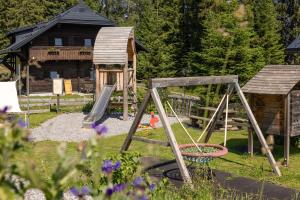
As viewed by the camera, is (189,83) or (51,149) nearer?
(189,83)

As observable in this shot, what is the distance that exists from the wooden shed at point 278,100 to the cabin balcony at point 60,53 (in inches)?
882

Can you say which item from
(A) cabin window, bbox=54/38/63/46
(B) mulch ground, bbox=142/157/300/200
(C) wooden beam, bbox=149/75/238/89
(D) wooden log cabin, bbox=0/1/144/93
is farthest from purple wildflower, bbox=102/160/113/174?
(A) cabin window, bbox=54/38/63/46

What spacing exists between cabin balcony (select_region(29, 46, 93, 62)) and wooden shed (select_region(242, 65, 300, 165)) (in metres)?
22.4

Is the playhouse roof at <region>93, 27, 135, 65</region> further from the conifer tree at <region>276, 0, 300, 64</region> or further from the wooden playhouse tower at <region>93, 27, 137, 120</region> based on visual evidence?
the conifer tree at <region>276, 0, 300, 64</region>

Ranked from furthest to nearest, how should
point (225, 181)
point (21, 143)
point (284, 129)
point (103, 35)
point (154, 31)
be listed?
point (154, 31)
point (103, 35)
point (284, 129)
point (225, 181)
point (21, 143)

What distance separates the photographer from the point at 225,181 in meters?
8.70

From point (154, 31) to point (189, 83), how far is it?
912 inches

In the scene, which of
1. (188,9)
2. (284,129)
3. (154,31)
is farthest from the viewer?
(188,9)

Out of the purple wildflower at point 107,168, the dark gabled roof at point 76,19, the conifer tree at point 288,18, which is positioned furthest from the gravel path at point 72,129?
the conifer tree at point 288,18

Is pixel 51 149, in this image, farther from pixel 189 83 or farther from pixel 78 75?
pixel 78 75

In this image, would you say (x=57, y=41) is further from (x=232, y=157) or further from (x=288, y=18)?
Answer: (x=232, y=157)

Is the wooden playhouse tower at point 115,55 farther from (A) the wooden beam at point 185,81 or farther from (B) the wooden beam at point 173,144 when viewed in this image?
(B) the wooden beam at point 173,144

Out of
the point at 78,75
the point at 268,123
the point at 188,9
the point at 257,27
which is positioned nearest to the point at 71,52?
the point at 78,75

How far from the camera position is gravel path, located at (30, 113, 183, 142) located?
14634mm
